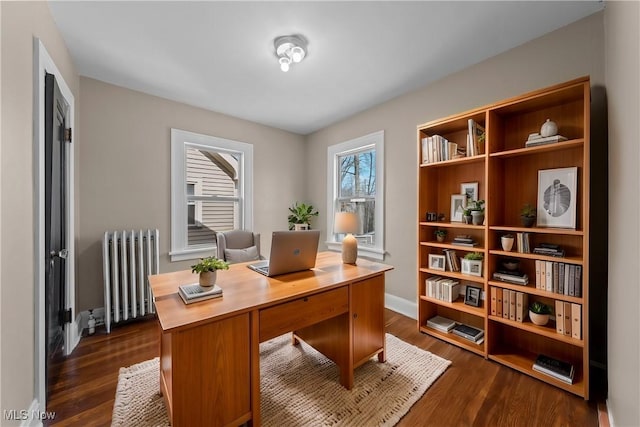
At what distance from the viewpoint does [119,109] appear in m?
2.62

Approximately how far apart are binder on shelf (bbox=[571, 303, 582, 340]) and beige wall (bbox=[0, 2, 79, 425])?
3103 millimetres

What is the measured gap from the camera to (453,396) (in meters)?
1.62

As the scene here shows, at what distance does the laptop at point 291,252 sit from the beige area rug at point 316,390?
0.78 m

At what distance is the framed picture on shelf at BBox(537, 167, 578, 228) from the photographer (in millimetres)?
1736

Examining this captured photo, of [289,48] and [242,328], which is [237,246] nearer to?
[242,328]

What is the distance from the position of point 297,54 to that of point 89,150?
2.29 m

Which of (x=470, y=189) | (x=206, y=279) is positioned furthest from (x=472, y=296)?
(x=206, y=279)

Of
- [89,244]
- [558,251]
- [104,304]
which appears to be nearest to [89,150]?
[89,244]

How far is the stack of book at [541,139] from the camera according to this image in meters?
1.70

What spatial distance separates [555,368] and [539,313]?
1.17 feet

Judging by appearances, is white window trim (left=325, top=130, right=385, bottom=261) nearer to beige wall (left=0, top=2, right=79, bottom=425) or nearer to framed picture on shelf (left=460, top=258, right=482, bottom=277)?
framed picture on shelf (left=460, top=258, right=482, bottom=277)

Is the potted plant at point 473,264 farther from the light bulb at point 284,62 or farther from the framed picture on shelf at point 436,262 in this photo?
the light bulb at point 284,62

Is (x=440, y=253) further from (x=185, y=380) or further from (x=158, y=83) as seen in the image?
(x=158, y=83)

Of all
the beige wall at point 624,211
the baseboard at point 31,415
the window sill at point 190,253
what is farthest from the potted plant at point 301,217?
the beige wall at point 624,211
